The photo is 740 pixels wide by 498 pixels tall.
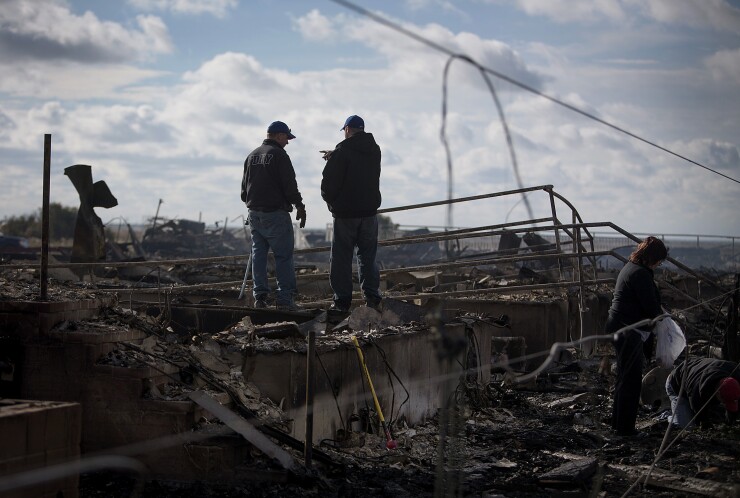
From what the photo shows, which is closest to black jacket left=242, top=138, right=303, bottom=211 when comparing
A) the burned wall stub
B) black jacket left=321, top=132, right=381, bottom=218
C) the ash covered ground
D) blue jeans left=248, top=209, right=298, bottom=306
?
blue jeans left=248, top=209, right=298, bottom=306

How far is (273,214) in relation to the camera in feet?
31.3

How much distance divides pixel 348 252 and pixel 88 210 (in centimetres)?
601

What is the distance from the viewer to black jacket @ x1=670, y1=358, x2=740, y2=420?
26.1ft

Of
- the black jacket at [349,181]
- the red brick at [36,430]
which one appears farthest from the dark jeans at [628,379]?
the red brick at [36,430]

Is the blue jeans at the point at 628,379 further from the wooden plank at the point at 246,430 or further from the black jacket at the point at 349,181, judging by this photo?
the wooden plank at the point at 246,430

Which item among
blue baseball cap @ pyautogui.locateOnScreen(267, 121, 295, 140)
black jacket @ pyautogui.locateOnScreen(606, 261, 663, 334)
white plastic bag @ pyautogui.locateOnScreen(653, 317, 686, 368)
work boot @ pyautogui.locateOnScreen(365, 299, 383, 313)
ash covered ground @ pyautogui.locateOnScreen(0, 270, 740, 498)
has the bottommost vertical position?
ash covered ground @ pyautogui.locateOnScreen(0, 270, 740, 498)

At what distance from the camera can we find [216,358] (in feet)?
23.4

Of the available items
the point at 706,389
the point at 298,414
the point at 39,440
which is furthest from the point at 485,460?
Result: the point at 39,440

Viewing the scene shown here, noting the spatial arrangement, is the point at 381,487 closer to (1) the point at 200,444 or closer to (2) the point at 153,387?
(1) the point at 200,444

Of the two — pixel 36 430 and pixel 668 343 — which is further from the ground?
pixel 668 343

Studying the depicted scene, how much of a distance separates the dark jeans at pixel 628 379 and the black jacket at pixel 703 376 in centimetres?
42

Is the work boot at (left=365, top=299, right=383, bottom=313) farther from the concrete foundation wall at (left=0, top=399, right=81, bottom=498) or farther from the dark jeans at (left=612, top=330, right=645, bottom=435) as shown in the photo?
the concrete foundation wall at (left=0, top=399, right=81, bottom=498)

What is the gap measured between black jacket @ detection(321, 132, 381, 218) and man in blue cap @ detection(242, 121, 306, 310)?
0.37m

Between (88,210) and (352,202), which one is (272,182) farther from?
(88,210)
